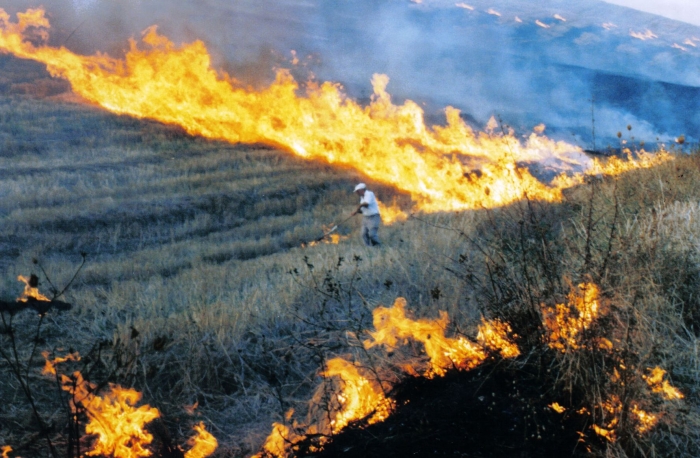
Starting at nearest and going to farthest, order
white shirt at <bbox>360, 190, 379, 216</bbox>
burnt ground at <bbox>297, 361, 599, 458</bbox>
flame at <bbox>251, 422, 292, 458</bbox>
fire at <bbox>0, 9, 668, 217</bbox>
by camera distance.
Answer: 1. burnt ground at <bbox>297, 361, 599, 458</bbox>
2. flame at <bbox>251, 422, 292, 458</bbox>
3. white shirt at <bbox>360, 190, 379, 216</bbox>
4. fire at <bbox>0, 9, 668, 217</bbox>

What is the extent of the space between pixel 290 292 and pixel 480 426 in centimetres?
383

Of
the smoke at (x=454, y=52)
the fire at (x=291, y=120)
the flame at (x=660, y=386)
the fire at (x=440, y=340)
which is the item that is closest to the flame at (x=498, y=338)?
the fire at (x=440, y=340)

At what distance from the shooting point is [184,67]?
2259 centimetres

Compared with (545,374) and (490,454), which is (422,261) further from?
(490,454)

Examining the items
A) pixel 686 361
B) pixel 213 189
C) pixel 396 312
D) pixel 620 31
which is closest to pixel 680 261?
pixel 686 361

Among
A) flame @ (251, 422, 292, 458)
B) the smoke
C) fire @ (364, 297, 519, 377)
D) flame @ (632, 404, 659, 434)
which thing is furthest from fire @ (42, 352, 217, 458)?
the smoke

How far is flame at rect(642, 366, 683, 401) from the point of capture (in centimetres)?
384

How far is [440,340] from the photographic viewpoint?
4.87 meters

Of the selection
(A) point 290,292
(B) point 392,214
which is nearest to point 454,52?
(B) point 392,214

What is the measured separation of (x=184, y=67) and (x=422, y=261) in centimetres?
1753

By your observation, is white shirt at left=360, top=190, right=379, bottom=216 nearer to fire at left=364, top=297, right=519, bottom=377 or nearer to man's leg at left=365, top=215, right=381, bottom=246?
man's leg at left=365, top=215, right=381, bottom=246

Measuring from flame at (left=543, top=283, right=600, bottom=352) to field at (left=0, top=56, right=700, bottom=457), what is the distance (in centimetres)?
8

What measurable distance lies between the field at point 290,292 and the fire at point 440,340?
0.13 m

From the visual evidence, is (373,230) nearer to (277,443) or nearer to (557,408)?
(277,443)
